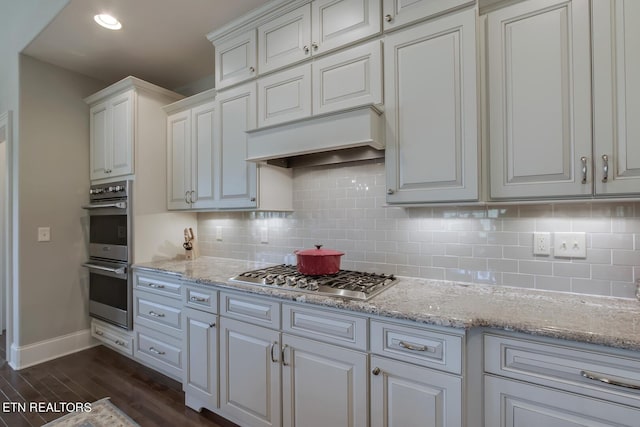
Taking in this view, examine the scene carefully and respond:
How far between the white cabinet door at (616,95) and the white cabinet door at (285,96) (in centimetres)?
136

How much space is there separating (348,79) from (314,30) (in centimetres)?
42

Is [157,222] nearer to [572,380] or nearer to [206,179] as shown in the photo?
[206,179]

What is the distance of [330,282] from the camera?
1751 mm

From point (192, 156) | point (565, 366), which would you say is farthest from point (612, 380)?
point (192, 156)

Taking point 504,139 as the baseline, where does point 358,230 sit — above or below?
below

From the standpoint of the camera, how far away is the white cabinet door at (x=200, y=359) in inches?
77.5

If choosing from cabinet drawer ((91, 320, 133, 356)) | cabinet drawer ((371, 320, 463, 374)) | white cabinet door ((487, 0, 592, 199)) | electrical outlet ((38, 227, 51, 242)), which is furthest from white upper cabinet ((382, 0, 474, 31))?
electrical outlet ((38, 227, 51, 242))

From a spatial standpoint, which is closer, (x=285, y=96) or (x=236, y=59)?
(x=285, y=96)

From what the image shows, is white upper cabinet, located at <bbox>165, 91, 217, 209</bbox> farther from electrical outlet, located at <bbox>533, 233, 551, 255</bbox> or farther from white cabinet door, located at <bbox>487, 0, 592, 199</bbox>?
electrical outlet, located at <bbox>533, 233, 551, 255</bbox>

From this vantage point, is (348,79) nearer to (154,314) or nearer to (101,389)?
(154,314)

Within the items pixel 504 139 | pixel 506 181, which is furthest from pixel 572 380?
pixel 504 139

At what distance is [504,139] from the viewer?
1458 mm

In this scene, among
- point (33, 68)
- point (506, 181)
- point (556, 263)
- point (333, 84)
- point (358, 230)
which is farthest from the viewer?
point (33, 68)

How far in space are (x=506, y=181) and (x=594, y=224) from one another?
0.50 meters
